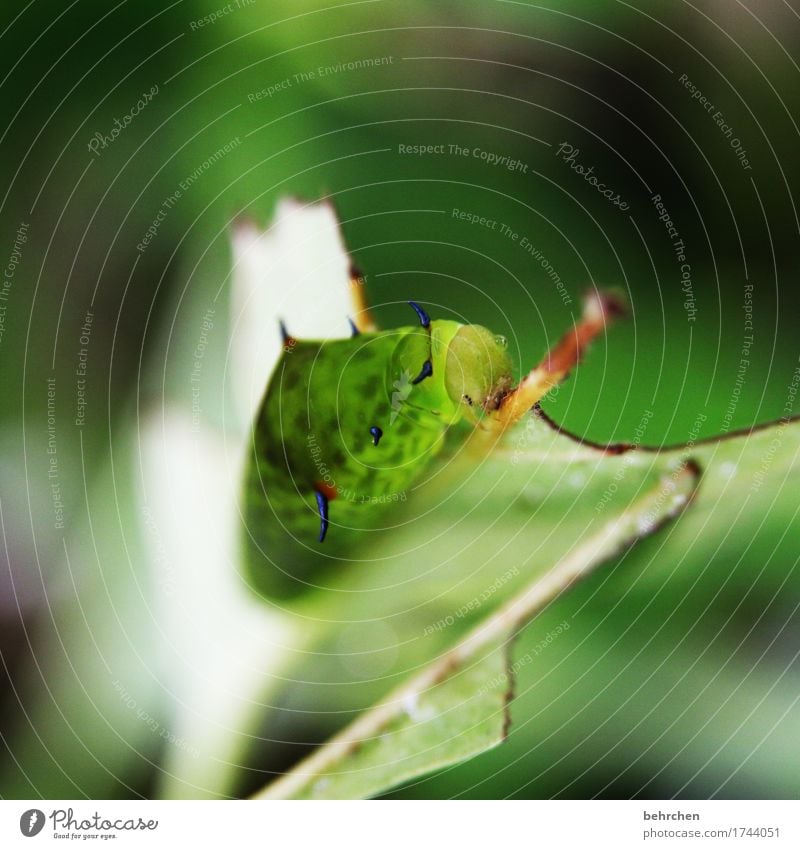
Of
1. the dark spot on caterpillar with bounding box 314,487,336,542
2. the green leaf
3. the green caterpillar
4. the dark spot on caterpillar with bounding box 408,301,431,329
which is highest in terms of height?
the dark spot on caterpillar with bounding box 408,301,431,329

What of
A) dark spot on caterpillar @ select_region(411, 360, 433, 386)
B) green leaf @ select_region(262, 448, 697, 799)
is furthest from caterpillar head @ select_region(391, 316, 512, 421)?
green leaf @ select_region(262, 448, 697, 799)

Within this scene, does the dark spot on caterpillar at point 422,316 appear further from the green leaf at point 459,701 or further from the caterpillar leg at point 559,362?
the green leaf at point 459,701

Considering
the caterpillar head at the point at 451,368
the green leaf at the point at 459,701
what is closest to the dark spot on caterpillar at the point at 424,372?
the caterpillar head at the point at 451,368

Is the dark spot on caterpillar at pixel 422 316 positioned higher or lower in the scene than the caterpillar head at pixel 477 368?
higher

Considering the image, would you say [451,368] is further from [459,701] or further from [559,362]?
[459,701]

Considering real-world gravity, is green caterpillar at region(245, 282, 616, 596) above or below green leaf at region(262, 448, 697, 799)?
above

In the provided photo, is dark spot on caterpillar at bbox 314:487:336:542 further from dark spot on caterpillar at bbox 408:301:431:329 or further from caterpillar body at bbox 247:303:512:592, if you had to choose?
dark spot on caterpillar at bbox 408:301:431:329

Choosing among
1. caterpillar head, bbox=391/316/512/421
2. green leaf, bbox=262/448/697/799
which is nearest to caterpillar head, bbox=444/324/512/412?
caterpillar head, bbox=391/316/512/421
